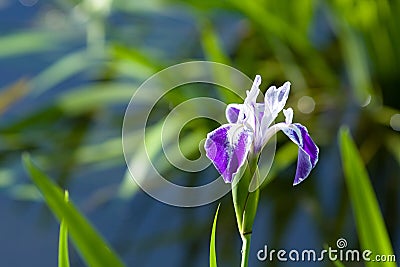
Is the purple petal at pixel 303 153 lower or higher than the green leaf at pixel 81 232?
lower

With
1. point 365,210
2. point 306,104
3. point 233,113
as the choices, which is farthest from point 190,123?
point 233,113

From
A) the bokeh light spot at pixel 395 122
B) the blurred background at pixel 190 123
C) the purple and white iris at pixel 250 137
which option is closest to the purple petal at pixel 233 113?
the purple and white iris at pixel 250 137

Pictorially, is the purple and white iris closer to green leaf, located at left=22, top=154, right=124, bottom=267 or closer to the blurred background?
green leaf, located at left=22, top=154, right=124, bottom=267

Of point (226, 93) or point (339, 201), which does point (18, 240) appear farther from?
point (339, 201)

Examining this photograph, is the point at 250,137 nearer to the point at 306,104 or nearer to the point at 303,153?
the point at 303,153

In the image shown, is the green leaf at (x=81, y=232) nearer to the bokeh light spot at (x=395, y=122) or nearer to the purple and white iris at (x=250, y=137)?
the purple and white iris at (x=250, y=137)

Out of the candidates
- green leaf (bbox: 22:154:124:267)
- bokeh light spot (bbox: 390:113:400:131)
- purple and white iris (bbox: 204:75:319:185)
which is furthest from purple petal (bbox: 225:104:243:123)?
bokeh light spot (bbox: 390:113:400:131)

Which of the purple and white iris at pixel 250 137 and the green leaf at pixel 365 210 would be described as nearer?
the purple and white iris at pixel 250 137

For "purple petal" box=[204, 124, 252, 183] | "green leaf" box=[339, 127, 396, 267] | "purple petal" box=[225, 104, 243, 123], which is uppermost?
"green leaf" box=[339, 127, 396, 267]
